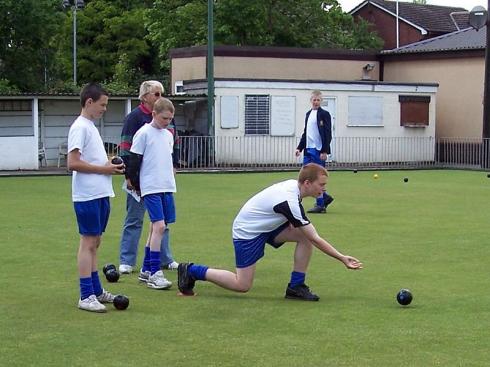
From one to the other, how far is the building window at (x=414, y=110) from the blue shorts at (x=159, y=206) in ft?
90.7

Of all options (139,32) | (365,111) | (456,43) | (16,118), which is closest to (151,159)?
(16,118)

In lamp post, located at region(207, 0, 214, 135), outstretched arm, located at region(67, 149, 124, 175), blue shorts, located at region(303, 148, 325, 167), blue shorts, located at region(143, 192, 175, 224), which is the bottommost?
blue shorts, located at region(143, 192, 175, 224)

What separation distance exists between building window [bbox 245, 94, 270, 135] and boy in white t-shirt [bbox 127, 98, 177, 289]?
24043 mm

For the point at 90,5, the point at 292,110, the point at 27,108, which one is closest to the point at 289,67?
the point at 292,110

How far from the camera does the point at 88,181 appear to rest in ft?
26.4

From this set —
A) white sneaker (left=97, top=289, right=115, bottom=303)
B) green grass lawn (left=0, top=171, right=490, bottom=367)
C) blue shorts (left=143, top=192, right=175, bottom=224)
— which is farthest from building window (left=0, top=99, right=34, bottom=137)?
white sneaker (left=97, top=289, right=115, bottom=303)

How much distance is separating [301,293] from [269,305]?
391 millimetres

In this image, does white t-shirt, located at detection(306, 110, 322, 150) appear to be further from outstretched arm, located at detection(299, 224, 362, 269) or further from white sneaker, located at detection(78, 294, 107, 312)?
white sneaker, located at detection(78, 294, 107, 312)

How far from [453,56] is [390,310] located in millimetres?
31883

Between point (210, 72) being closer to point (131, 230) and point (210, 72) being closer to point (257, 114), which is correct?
point (257, 114)

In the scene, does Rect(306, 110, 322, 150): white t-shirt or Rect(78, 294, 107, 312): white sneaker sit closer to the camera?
Rect(78, 294, 107, 312): white sneaker

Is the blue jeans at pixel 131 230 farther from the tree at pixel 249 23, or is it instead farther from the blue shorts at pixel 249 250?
the tree at pixel 249 23

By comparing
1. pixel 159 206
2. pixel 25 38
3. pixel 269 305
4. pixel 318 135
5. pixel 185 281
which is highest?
pixel 25 38

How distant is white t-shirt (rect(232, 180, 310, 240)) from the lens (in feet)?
27.0
